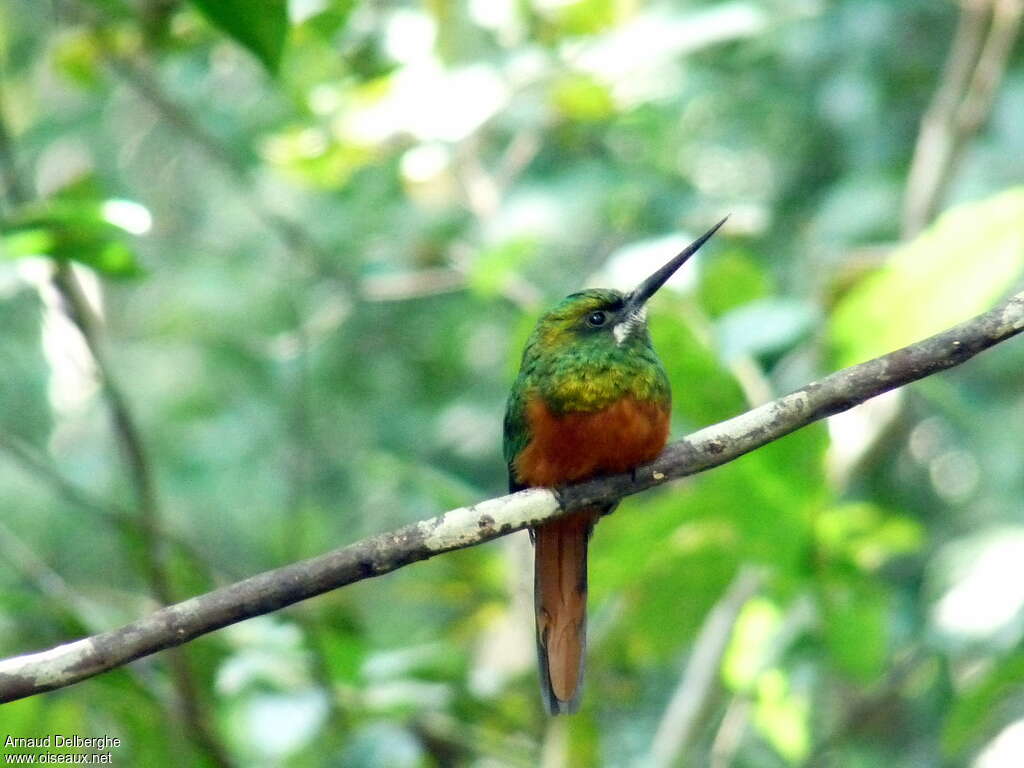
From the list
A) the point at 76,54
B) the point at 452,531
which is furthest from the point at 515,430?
the point at 76,54

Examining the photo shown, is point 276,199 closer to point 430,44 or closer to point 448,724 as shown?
point 430,44

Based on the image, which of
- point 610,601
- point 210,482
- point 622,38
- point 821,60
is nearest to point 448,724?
point 610,601

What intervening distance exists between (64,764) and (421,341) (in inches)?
98.3

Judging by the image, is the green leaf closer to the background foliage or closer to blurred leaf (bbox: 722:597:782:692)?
the background foliage

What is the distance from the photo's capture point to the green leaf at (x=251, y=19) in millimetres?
1955

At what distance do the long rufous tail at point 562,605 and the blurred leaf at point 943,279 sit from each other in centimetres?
63

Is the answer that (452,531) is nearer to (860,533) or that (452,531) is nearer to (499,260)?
(499,260)

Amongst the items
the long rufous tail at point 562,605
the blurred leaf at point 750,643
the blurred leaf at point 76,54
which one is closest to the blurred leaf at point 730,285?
the long rufous tail at point 562,605

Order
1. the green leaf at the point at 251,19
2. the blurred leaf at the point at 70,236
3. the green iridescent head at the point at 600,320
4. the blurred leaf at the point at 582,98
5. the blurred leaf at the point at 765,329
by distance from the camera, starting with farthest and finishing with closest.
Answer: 1. the blurred leaf at the point at 582,98
2. the green iridescent head at the point at 600,320
3. the blurred leaf at the point at 765,329
4. the blurred leaf at the point at 70,236
5. the green leaf at the point at 251,19

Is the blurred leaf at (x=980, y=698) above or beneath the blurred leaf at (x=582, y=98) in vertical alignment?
beneath

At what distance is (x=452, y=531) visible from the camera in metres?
1.79

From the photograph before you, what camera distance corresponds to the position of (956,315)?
2.40 m

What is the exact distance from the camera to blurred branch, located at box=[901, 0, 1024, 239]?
Answer: 3.08 metres

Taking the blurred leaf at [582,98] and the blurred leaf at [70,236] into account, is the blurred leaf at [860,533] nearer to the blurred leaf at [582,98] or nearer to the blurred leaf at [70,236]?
the blurred leaf at [582,98]
